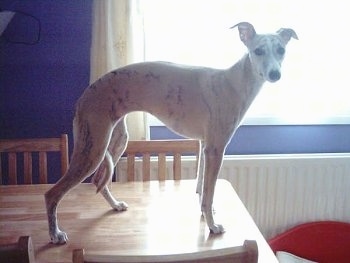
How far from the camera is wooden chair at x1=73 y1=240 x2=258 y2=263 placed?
665 mm

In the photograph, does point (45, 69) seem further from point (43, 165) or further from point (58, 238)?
point (58, 238)

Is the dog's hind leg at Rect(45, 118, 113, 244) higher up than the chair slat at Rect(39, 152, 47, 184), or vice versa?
the dog's hind leg at Rect(45, 118, 113, 244)

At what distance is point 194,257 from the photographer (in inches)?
26.6

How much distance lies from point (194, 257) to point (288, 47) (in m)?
1.40

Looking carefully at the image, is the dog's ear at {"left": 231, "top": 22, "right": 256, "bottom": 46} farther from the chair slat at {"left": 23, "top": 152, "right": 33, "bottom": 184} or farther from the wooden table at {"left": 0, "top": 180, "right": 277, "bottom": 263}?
the chair slat at {"left": 23, "top": 152, "right": 33, "bottom": 184}

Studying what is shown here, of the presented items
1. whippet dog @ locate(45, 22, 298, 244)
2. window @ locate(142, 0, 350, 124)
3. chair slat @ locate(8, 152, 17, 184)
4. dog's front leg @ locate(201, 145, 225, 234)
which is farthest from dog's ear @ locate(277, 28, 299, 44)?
chair slat @ locate(8, 152, 17, 184)

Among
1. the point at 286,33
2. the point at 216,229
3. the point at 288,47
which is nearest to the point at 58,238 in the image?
the point at 216,229

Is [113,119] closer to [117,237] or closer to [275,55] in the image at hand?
[117,237]

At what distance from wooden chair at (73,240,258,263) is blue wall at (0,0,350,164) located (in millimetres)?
1266

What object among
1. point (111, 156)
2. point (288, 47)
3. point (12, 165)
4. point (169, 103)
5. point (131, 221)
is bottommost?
point (131, 221)

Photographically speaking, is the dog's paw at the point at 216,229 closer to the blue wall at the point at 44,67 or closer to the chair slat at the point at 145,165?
the chair slat at the point at 145,165

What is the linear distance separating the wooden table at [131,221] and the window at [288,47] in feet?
2.11

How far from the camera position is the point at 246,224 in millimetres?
1179

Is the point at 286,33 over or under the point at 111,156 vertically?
over
